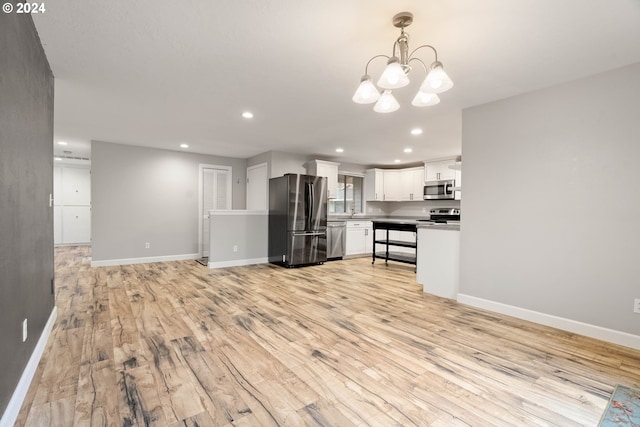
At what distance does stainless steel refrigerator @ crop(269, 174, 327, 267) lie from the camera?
564cm

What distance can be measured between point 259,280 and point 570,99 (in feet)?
14.2

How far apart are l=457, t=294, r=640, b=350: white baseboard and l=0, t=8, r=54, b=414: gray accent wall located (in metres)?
3.86

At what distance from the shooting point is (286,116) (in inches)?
154

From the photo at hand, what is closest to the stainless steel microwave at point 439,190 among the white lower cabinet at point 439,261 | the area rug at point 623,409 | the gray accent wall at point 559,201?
the white lower cabinet at point 439,261

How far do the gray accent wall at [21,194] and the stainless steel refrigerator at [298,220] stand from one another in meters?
3.59

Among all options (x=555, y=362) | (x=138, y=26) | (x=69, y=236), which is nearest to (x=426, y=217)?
(x=555, y=362)

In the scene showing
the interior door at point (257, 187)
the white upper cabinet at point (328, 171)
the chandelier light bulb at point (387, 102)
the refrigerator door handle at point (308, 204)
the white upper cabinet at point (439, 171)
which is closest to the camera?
the chandelier light bulb at point (387, 102)

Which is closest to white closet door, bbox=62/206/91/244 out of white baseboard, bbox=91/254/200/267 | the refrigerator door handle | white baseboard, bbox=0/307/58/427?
white baseboard, bbox=91/254/200/267

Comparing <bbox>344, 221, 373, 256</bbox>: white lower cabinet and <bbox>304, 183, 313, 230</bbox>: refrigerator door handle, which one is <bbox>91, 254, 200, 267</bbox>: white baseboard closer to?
<bbox>304, 183, 313, 230</bbox>: refrigerator door handle

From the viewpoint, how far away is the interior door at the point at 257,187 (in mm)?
6371

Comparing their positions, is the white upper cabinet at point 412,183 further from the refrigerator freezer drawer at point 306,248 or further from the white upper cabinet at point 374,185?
the refrigerator freezer drawer at point 306,248

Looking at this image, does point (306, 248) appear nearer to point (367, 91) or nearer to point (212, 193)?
point (212, 193)

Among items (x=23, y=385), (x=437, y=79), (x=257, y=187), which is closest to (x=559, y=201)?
(x=437, y=79)

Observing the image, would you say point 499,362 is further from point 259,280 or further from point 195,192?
point 195,192
